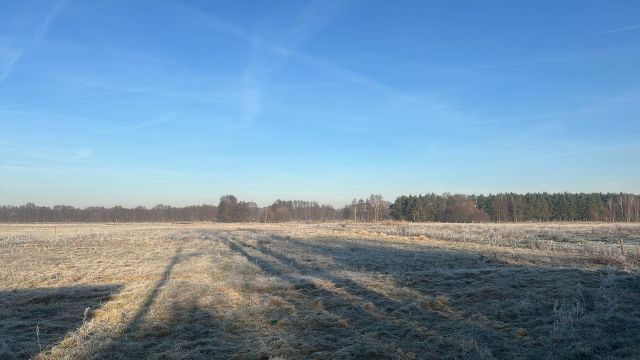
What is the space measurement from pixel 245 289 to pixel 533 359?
904 centimetres

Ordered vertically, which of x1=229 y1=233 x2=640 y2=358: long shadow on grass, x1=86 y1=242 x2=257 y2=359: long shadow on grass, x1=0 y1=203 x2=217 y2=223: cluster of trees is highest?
x1=0 y1=203 x2=217 y2=223: cluster of trees

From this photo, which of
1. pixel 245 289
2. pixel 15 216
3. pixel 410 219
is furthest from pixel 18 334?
pixel 15 216

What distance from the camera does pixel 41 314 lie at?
38.6 feet

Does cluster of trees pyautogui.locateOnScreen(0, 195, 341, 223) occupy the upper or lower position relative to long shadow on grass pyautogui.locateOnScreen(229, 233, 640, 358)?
upper

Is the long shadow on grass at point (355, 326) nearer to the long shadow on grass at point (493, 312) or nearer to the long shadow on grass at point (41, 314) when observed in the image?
the long shadow on grass at point (493, 312)

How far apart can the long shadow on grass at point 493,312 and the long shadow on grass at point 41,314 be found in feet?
17.1

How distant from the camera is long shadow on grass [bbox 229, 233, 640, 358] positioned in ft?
28.6

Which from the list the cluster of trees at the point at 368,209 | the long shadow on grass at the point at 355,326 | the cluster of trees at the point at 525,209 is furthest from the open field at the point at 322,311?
the cluster of trees at the point at 368,209

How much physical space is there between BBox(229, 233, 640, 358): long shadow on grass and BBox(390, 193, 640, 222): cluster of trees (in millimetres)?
102340

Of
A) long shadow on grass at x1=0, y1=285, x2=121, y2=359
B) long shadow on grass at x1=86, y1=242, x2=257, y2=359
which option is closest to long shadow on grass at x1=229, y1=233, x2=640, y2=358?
A: long shadow on grass at x1=86, y1=242, x2=257, y2=359

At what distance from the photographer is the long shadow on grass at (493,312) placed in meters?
8.72

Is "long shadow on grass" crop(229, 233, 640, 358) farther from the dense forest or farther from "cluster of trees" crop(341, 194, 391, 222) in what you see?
"cluster of trees" crop(341, 194, 391, 222)

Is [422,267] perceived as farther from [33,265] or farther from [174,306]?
[33,265]

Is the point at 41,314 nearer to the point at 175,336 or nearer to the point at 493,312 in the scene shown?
the point at 175,336
